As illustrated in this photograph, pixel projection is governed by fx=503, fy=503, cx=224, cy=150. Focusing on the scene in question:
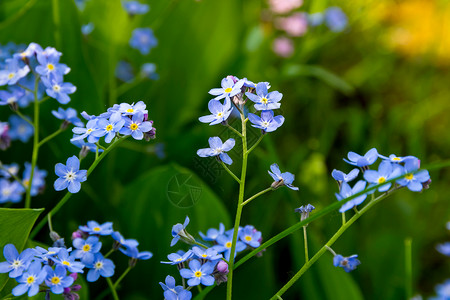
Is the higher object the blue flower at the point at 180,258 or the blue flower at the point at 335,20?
the blue flower at the point at 335,20

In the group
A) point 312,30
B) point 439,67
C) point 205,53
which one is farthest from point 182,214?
point 439,67

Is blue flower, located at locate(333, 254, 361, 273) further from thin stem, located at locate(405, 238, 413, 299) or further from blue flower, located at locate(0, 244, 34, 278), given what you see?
blue flower, located at locate(0, 244, 34, 278)

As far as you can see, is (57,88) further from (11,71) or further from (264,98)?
(264,98)

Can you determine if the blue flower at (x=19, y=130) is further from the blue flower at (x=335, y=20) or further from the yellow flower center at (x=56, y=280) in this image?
the blue flower at (x=335, y=20)

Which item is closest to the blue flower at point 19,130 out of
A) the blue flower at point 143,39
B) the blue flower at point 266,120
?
the blue flower at point 143,39

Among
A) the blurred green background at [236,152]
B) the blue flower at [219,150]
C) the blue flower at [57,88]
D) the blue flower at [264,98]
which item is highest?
the blue flower at [264,98]

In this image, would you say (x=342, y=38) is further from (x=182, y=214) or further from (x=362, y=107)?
(x=182, y=214)
